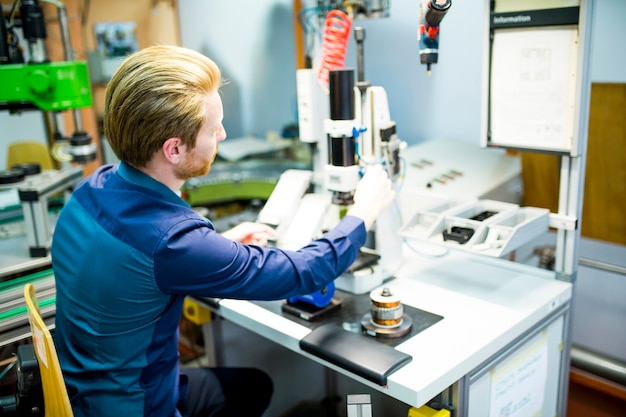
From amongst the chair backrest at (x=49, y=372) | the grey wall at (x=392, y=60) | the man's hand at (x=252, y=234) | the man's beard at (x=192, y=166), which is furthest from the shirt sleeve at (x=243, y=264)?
the grey wall at (x=392, y=60)

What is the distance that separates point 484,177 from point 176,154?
1221 millimetres

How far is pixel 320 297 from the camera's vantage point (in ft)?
4.83

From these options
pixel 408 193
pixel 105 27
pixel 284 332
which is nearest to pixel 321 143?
pixel 408 193

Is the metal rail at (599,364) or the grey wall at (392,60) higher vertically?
the grey wall at (392,60)

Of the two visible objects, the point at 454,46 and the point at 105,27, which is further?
the point at 105,27

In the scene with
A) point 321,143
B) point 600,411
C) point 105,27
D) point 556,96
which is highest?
point 105,27

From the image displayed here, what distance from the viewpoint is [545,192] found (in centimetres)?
204

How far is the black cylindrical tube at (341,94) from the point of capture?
1.44 m

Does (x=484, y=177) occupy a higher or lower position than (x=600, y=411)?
higher

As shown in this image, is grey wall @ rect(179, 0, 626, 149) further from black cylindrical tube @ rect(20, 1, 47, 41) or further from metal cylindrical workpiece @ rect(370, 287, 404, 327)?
black cylindrical tube @ rect(20, 1, 47, 41)

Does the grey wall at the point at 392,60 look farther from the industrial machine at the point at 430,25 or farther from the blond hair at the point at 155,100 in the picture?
the blond hair at the point at 155,100

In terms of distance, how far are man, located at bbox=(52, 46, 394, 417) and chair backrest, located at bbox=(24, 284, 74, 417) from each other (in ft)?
0.21

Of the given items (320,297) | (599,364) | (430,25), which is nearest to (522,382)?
(599,364)

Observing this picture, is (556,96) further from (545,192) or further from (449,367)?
(449,367)
